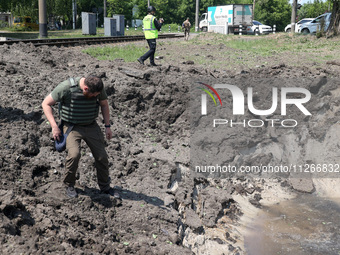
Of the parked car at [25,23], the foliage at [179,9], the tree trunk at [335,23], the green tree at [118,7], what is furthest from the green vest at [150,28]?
the green tree at [118,7]

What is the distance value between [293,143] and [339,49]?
8.92m

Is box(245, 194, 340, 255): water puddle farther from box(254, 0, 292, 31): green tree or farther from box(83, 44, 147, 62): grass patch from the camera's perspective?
box(254, 0, 292, 31): green tree

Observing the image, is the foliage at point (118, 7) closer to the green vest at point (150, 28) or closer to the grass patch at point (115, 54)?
the grass patch at point (115, 54)

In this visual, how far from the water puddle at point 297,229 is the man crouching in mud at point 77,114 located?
327 centimetres

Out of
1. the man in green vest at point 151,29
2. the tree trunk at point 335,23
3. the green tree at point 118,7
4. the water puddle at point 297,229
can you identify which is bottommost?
the water puddle at point 297,229

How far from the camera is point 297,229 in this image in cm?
759

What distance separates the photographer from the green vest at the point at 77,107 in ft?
17.6

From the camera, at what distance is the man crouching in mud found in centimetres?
529

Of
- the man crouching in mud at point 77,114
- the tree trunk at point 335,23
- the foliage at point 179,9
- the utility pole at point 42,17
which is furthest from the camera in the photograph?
the foliage at point 179,9

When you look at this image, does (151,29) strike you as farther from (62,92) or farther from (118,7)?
(118,7)

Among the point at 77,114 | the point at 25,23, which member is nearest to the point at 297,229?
the point at 77,114

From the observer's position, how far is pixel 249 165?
959 centimetres

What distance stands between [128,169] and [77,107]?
90.6 inches

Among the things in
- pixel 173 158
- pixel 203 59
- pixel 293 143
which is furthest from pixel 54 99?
pixel 203 59
